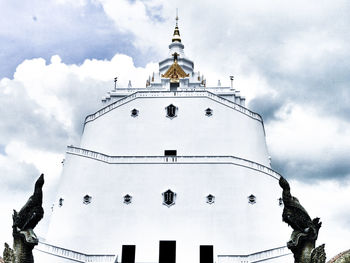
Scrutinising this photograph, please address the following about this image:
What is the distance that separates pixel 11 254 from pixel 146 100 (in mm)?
22361

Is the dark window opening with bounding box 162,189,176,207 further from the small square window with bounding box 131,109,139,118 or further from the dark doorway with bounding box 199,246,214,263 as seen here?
the small square window with bounding box 131,109,139,118

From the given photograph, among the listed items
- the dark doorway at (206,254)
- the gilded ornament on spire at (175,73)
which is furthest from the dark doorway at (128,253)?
the gilded ornament on spire at (175,73)

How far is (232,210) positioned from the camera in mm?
30688

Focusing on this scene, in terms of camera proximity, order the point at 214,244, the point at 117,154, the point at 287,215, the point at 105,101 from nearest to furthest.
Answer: the point at 287,215 → the point at 214,244 → the point at 117,154 → the point at 105,101

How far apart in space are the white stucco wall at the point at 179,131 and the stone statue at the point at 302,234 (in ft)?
65.3

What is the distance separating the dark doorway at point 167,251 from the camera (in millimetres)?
30061

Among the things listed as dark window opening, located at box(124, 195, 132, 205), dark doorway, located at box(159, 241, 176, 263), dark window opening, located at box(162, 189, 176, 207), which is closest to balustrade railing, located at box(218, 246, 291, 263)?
dark doorway, located at box(159, 241, 176, 263)

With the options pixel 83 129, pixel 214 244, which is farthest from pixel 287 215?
pixel 83 129

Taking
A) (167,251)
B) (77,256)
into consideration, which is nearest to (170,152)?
(167,251)

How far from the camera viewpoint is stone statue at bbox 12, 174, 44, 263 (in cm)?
1506

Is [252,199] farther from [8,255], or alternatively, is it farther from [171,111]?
[8,255]

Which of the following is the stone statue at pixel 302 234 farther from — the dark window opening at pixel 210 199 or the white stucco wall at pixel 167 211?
the dark window opening at pixel 210 199

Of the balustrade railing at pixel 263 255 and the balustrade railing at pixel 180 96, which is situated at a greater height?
the balustrade railing at pixel 180 96

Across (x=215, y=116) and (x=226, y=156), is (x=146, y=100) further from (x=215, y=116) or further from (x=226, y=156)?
(x=226, y=156)
